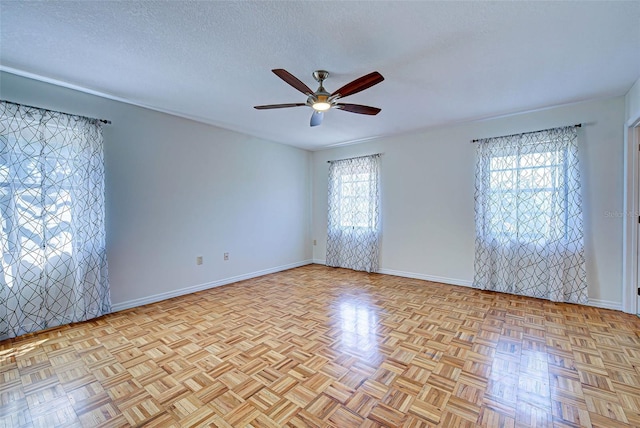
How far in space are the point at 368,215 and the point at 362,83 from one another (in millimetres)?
3016


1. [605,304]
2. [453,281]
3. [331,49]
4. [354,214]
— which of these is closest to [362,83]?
[331,49]

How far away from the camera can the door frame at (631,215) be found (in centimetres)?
287

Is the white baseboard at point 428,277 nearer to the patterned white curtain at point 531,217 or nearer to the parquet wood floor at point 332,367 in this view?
the patterned white curtain at point 531,217

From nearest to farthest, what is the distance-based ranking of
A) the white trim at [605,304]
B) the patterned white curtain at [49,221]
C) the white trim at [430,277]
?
the patterned white curtain at [49,221], the white trim at [605,304], the white trim at [430,277]

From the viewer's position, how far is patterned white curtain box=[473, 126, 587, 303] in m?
3.20

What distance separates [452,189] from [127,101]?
4465 millimetres

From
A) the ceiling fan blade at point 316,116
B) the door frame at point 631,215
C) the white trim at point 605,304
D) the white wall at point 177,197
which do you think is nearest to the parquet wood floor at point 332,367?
the white trim at point 605,304

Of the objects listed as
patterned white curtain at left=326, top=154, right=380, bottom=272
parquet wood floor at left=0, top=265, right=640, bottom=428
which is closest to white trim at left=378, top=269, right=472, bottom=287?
patterned white curtain at left=326, top=154, right=380, bottom=272

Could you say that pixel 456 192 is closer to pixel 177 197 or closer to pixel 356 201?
pixel 356 201

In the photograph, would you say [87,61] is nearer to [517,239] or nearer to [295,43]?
[295,43]

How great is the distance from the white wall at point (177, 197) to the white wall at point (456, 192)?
4.40 ft

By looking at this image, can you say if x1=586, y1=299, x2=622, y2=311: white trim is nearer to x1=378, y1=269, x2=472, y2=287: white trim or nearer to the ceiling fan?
x1=378, y1=269, x2=472, y2=287: white trim

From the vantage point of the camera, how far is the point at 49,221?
2623 millimetres

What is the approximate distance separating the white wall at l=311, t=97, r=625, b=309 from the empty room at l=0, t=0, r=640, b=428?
0.09 feet
